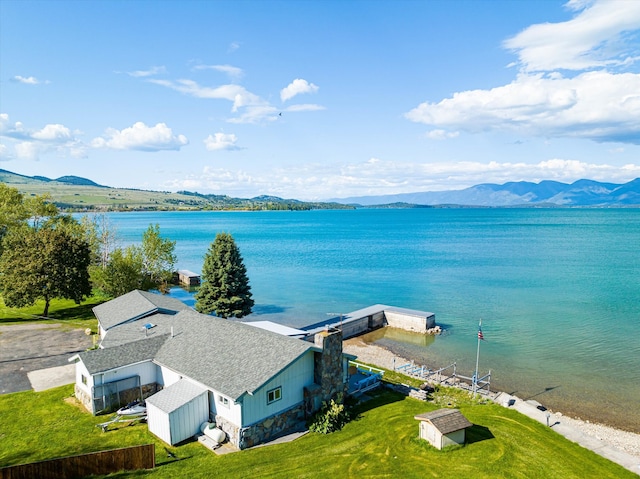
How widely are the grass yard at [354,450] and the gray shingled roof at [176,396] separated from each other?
1598 millimetres

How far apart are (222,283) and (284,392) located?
20383 mm

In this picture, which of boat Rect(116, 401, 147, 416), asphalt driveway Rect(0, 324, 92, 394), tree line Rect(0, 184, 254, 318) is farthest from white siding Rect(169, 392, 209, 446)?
tree line Rect(0, 184, 254, 318)

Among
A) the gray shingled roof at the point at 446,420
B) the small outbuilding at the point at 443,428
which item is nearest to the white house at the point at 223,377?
the small outbuilding at the point at 443,428

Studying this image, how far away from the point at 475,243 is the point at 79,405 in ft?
383

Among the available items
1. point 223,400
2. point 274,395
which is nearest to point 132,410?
point 223,400

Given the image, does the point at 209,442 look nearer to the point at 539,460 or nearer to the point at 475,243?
the point at 539,460

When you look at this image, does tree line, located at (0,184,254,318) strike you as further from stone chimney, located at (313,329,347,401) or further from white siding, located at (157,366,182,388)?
stone chimney, located at (313,329,347,401)

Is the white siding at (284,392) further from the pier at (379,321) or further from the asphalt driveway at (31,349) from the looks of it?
the pier at (379,321)

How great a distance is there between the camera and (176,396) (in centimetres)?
1992

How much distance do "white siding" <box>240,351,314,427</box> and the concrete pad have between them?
1403 centimetres

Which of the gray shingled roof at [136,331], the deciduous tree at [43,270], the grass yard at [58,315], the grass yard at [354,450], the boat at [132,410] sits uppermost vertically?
the deciduous tree at [43,270]

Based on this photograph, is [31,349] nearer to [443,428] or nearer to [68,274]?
[68,274]

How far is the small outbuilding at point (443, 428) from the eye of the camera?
60.4 feet

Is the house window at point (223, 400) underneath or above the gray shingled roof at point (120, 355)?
underneath
